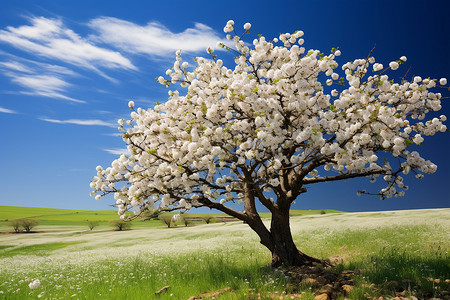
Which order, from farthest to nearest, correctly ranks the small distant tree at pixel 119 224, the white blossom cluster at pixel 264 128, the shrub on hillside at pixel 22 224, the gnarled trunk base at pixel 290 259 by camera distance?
the shrub on hillside at pixel 22 224 → the small distant tree at pixel 119 224 → the gnarled trunk base at pixel 290 259 → the white blossom cluster at pixel 264 128

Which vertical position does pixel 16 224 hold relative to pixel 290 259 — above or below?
below

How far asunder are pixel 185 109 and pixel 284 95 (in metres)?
3.92

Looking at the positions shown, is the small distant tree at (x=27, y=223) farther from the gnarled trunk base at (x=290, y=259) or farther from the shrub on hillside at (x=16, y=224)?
the gnarled trunk base at (x=290, y=259)

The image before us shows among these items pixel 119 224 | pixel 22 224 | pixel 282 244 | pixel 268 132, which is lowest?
pixel 119 224

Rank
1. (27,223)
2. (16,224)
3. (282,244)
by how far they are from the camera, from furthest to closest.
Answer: (27,223) → (16,224) → (282,244)

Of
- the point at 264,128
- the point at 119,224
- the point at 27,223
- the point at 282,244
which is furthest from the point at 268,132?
the point at 27,223

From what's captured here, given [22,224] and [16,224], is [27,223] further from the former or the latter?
[16,224]

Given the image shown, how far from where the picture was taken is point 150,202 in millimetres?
12062

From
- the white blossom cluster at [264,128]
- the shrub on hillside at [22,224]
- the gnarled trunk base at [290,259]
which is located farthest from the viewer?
the shrub on hillside at [22,224]

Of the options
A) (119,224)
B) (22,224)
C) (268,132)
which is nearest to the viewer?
(268,132)

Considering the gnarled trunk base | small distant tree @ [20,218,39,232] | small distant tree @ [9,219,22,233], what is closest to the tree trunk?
the gnarled trunk base

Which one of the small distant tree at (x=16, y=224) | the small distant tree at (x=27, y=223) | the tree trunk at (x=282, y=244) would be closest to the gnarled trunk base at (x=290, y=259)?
the tree trunk at (x=282, y=244)

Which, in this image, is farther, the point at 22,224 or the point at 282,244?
the point at 22,224

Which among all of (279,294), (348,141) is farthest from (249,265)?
(348,141)
